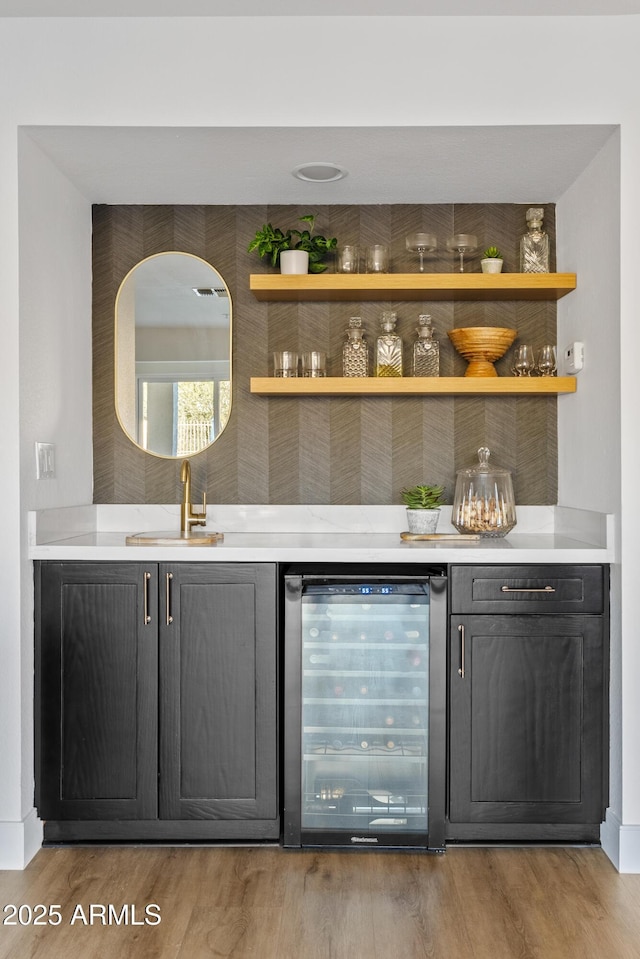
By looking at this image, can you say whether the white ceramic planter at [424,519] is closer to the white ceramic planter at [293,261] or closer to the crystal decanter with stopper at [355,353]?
the crystal decanter with stopper at [355,353]

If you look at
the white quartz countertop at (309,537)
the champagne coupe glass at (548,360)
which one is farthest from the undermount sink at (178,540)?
the champagne coupe glass at (548,360)

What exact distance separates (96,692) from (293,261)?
170 centimetres

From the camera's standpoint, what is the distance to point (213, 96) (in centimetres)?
269

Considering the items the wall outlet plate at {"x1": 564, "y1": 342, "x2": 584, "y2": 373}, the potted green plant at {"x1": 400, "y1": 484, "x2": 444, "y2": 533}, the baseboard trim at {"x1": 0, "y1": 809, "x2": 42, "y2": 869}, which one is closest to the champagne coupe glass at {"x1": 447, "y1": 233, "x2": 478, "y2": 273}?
the wall outlet plate at {"x1": 564, "y1": 342, "x2": 584, "y2": 373}

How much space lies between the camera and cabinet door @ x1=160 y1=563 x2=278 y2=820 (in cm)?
277

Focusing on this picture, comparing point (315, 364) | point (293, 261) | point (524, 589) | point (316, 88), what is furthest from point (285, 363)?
point (524, 589)

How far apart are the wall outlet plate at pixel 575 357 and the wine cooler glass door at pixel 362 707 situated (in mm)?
1076

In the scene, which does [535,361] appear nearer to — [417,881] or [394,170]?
[394,170]

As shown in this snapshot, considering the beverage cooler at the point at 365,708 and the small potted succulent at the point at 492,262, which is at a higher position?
the small potted succulent at the point at 492,262

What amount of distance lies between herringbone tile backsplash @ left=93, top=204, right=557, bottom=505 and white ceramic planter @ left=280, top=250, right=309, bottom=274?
0.25 meters

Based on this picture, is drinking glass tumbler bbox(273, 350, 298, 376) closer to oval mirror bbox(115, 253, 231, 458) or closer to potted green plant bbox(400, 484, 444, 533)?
oval mirror bbox(115, 253, 231, 458)

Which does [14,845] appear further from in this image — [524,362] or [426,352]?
[524,362]

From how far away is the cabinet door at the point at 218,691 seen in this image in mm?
2770

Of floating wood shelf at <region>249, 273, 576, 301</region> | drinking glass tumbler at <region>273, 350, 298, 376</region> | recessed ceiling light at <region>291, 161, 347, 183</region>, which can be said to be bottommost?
drinking glass tumbler at <region>273, 350, 298, 376</region>
